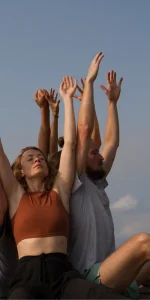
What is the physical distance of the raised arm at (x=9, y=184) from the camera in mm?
4453

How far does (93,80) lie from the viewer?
508 cm

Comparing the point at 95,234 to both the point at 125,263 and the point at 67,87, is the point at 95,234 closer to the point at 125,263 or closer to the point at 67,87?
the point at 125,263

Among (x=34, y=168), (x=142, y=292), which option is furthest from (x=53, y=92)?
(x=142, y=292)

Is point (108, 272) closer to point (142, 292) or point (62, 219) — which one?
point (62, 219)

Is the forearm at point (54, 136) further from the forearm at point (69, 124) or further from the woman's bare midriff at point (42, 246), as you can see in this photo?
the woman's bare midriff at point (42, 246)

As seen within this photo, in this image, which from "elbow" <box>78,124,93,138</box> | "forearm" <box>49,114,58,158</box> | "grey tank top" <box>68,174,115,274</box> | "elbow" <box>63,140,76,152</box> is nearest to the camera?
"grey tank top" <box>68,174,115,274</box>

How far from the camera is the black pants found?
3768 mm

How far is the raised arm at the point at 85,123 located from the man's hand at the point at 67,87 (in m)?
0.16

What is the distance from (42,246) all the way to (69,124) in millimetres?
1294

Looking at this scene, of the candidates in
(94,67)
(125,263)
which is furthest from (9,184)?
(94,67)

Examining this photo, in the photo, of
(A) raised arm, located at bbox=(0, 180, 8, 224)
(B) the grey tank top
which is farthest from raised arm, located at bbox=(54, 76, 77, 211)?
(A) raised arm, located at bbox=(0, 180, 8, 224)

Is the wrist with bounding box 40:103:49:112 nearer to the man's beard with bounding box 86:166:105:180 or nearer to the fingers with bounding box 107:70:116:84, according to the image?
the fingers with bounding box 107:70:116:84

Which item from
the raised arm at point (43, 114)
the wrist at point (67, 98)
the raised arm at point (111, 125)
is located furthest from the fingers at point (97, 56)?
the raised arm at point (43, 114)

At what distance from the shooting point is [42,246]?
13.6 feet
